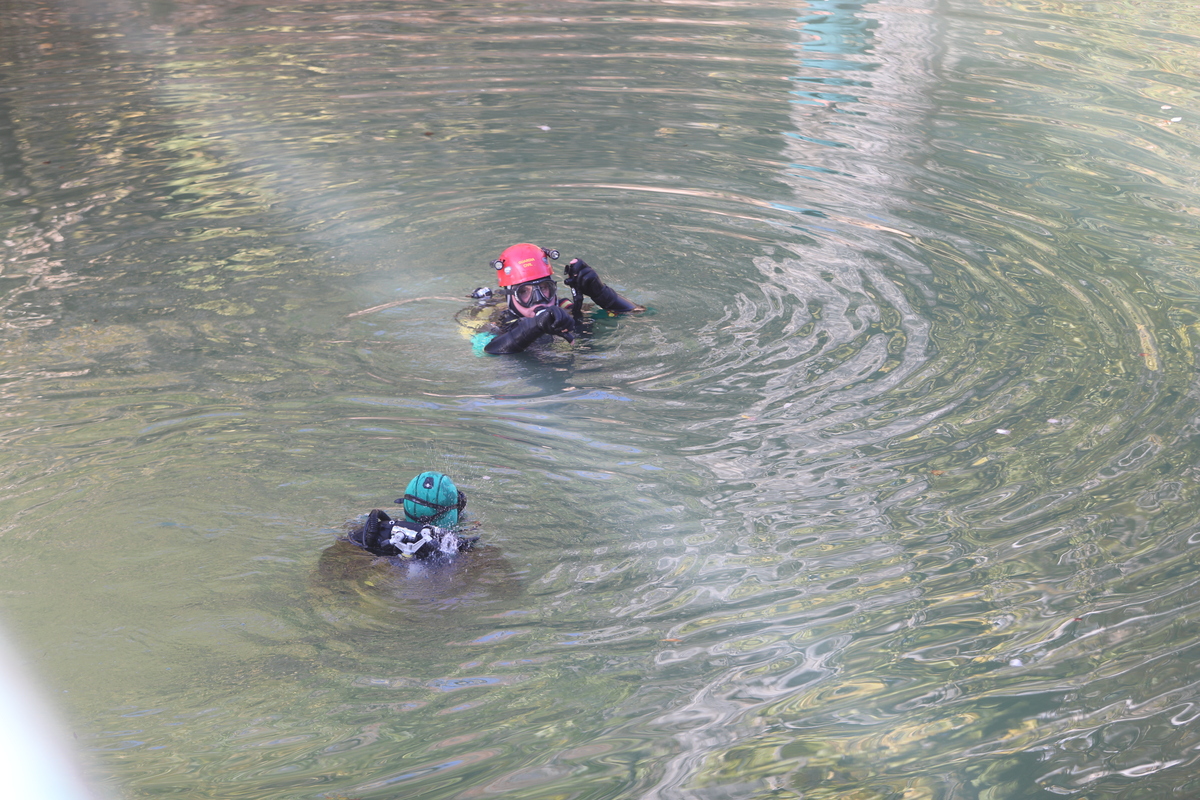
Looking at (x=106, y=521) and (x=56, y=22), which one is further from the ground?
(x=56, y=22)

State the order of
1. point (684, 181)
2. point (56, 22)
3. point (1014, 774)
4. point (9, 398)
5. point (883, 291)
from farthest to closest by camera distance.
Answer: point (56, 22), point (684, 181), point (883, 291), point (9, 398), point (1014, 774)

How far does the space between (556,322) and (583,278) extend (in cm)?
49

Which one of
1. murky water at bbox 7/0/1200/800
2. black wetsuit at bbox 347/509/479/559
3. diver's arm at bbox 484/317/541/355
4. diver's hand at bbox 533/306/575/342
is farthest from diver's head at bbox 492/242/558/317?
black wetsuit at bbox 347/509/479/559

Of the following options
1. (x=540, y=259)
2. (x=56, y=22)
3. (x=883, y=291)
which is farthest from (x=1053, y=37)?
(x=56, y=22)

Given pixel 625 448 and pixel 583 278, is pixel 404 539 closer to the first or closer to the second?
pixel 625 448

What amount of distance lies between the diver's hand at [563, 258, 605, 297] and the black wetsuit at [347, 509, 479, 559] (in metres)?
3.12

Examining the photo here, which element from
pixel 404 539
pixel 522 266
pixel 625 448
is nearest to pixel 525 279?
pixel 522 266

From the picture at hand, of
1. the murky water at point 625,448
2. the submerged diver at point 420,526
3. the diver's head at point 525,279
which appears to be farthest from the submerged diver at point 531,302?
the submerged diver at point 420,526

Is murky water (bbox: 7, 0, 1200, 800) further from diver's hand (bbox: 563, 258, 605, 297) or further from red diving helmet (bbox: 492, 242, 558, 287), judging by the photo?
red diving helmet (bbox: 492, 242, 558, 287)

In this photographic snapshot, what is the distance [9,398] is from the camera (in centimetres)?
653

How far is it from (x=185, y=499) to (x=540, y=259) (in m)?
3.14

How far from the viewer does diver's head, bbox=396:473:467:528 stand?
4.90 metres

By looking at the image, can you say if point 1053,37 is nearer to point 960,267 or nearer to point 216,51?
point 960,267

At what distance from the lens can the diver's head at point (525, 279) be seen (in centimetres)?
752
